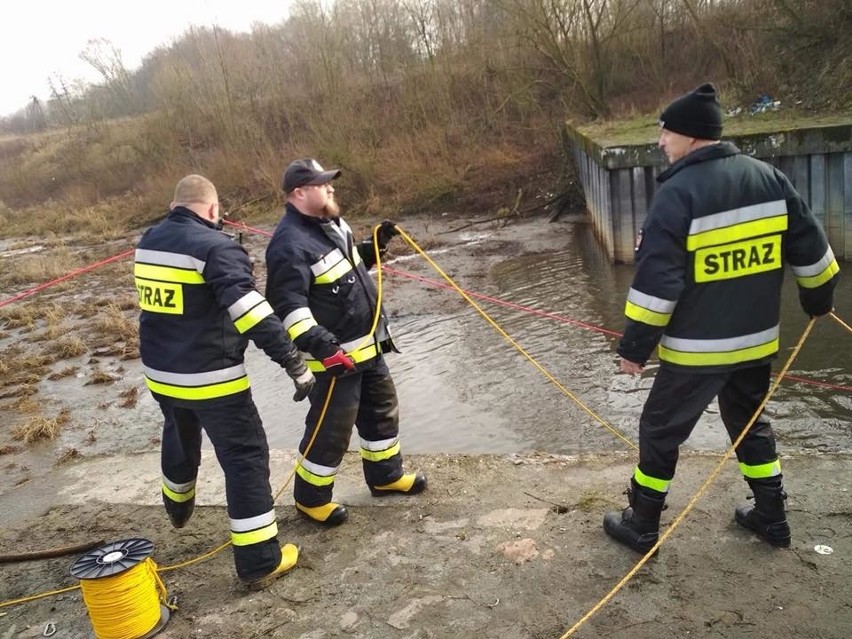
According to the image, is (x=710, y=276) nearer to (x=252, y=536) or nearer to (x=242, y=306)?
(x=242, y=306)

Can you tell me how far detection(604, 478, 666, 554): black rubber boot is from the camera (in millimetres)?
3424

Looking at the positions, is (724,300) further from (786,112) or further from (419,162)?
(419,162)

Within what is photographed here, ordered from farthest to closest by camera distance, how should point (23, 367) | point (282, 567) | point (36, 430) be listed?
1. point (23, 367)
2. point (36, 430)
3. point (282, 567)

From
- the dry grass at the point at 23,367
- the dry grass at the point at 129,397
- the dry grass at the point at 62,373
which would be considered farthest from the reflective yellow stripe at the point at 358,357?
the dry grass at the point at 23,367

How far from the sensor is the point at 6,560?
4219 millimetres

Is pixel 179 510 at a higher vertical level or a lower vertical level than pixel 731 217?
lower

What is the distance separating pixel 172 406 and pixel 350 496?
1393 mm

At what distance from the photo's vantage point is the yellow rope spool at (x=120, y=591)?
126 inches

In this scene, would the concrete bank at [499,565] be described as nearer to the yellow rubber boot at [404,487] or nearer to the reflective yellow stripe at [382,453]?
the yellow rubber boot at [404,487]

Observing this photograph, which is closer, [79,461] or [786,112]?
[79,461]

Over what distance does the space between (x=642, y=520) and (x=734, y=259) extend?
1.36m

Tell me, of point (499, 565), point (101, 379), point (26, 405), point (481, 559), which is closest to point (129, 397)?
A: point (101, 379)

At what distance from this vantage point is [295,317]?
3818mm

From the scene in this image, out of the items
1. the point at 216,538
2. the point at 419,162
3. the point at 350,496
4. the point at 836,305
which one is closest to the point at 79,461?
the point at 216,538
